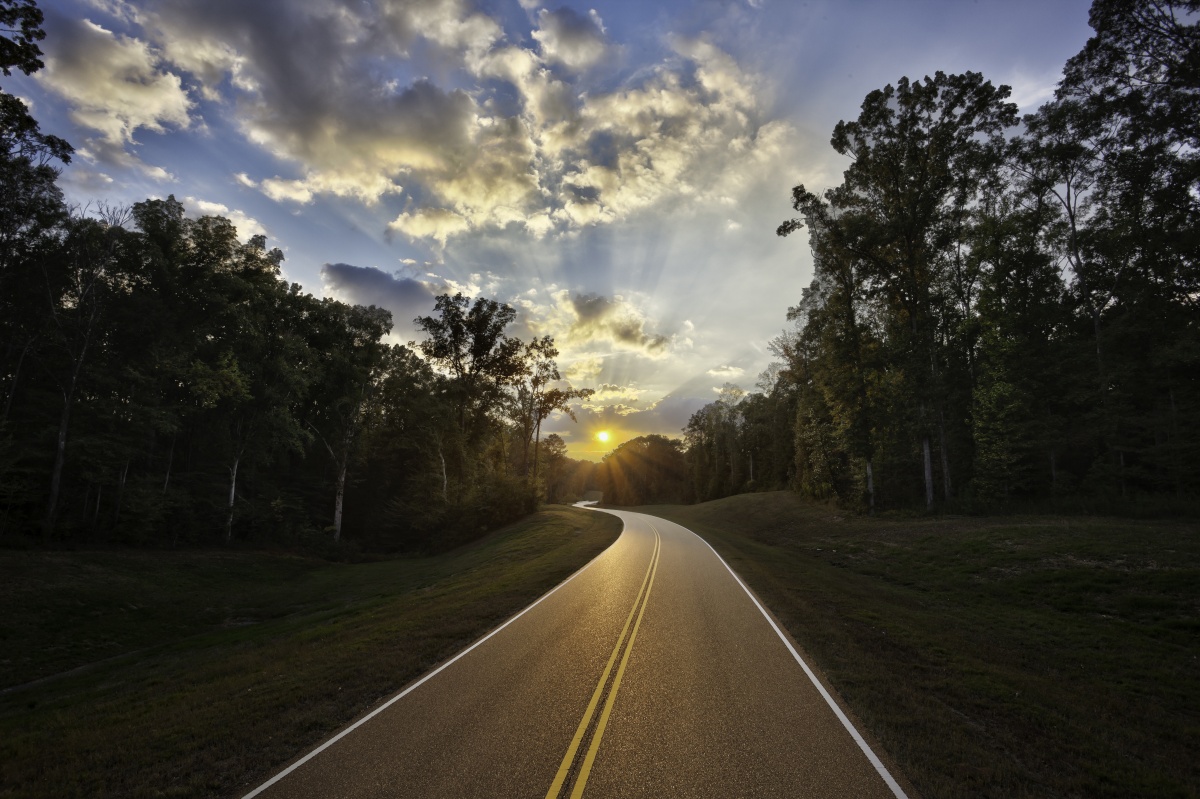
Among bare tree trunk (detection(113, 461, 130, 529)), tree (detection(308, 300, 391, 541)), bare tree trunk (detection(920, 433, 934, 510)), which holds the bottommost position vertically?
bare tree trunk (detection(113, 461, 130, 529))

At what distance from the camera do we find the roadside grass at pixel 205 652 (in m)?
6.19

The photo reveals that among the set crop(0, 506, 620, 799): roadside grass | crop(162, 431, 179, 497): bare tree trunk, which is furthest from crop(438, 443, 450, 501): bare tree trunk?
crop(162, 431, 179, 497): bare tree trunk

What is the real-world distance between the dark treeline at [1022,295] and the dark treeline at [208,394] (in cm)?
2695

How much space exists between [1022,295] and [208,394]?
4906cm

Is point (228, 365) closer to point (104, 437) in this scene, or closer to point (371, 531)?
point (104, 437)

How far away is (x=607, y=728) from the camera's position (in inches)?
260

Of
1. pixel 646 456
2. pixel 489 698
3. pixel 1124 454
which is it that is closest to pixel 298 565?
pixel 489 698

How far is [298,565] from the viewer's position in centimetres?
2847

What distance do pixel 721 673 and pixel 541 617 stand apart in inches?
212

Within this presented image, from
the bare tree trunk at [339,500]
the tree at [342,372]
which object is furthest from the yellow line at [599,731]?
the tree at [342,372]

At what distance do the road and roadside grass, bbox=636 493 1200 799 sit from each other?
39.0 inches

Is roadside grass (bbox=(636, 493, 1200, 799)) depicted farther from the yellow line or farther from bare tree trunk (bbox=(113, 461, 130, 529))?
bare tree trunk (bbox=(113, 461, 130, 529))

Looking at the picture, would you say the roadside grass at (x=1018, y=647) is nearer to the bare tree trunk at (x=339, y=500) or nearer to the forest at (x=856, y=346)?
the forest at (x=856, y=346)

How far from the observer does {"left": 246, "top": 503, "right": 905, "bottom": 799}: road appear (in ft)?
17.5
